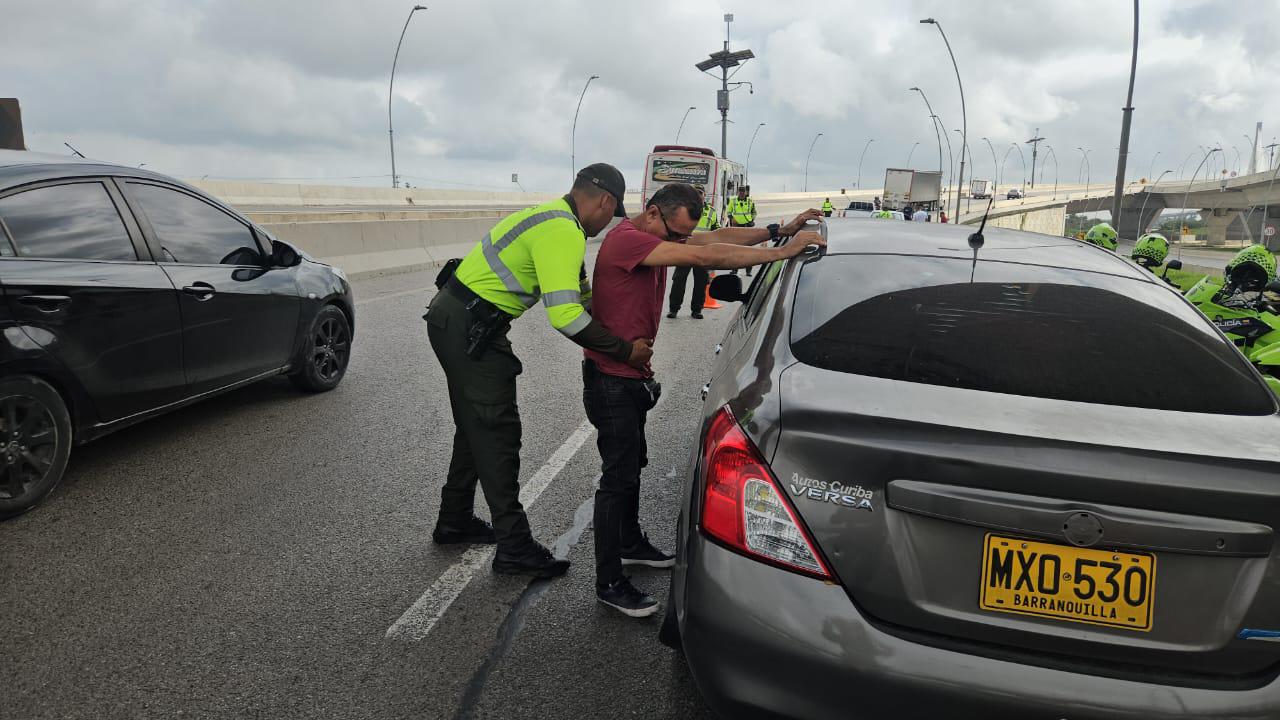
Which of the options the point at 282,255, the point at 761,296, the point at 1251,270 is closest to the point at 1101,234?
the point at 1251,270

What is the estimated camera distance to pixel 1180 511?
6.20 feet

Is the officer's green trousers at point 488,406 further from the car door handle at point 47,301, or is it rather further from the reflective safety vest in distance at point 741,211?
the reflective safety vest in distance at point 741,211

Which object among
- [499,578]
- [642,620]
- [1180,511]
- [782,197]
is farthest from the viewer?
[782,197]

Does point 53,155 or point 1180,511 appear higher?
point 53,155

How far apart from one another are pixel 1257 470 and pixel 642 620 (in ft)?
7.12

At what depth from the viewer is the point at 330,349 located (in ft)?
22.7

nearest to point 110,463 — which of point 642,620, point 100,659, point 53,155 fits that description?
point 53,155

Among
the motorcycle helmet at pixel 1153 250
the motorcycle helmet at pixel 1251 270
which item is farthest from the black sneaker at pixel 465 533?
the motorcycle helmet at pixel 1153 250

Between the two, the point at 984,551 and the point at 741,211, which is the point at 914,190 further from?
the point at 984,551

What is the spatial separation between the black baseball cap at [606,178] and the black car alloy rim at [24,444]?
2.89 meters

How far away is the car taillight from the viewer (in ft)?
6.78

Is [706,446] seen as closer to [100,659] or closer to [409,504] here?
[100,659]

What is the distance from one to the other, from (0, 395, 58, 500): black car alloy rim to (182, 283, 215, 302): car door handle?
1.13m

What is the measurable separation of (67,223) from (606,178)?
2.97 meters
